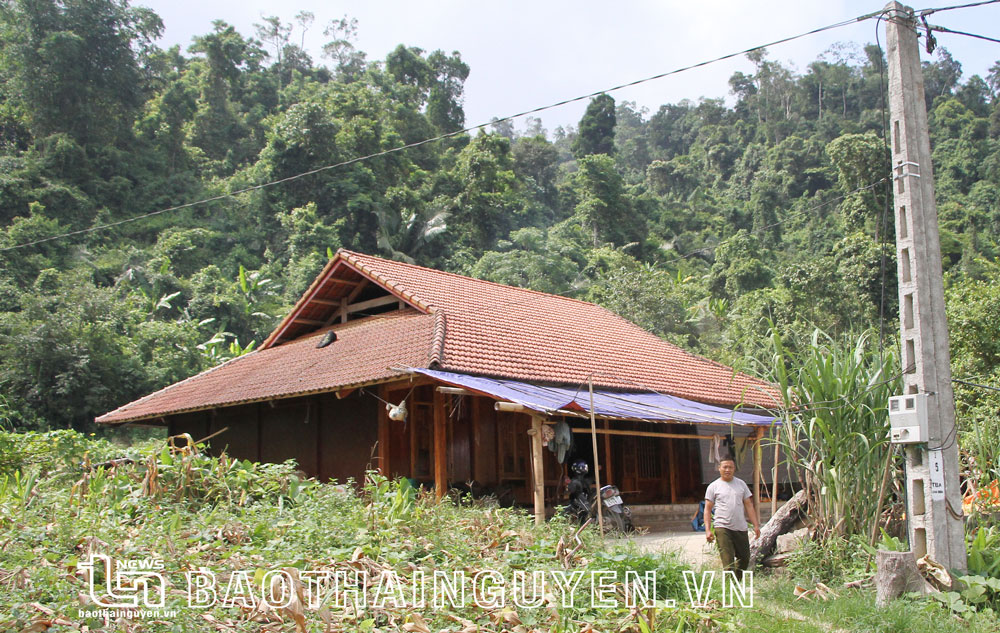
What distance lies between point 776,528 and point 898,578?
1.57 metres

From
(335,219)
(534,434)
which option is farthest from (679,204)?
(534,434)

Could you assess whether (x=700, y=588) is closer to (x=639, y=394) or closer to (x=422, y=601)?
(x=422, y=601)

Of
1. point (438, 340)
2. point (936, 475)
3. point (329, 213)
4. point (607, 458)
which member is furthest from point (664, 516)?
point (329, 213)

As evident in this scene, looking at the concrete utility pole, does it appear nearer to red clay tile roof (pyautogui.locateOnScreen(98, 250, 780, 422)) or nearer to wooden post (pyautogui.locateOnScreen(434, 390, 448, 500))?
red clay tile roof (pyautogui.locateOnScreen(98, 250, 780, 422))

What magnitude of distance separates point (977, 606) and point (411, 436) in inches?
299

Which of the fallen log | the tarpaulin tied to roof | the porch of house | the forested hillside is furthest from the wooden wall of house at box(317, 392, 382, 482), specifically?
the forested hillside

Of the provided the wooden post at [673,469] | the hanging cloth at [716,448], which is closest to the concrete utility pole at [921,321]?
the hanging cloth at [716,448]

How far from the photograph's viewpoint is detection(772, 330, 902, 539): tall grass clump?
692cm

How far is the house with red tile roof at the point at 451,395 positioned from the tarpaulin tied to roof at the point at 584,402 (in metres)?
0.04

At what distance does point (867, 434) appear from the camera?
276 inches

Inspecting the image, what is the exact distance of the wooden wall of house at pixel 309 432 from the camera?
12.1 m

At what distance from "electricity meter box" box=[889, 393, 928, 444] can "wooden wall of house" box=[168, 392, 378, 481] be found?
708 centimetres

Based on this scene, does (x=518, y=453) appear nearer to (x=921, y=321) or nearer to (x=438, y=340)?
(x=438, y=340)

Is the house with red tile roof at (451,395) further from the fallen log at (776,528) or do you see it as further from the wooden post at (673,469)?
the fallen log at (776,528)
